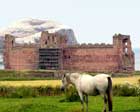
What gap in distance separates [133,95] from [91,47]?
78356 millimetres

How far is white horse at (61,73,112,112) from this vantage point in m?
25.5

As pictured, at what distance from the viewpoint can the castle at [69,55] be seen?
118188 mm

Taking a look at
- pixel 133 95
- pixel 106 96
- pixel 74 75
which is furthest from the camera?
pixel 133 95

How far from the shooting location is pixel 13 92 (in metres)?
42.9

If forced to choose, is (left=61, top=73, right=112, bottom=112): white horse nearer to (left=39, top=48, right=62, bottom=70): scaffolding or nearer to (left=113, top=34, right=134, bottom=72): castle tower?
(left=113, top=34, right=134, bottom=72): castle tower

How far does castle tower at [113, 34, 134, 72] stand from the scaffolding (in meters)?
12.2

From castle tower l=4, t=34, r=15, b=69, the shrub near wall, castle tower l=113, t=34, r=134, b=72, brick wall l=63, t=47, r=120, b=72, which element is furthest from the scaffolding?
the shrub near wall

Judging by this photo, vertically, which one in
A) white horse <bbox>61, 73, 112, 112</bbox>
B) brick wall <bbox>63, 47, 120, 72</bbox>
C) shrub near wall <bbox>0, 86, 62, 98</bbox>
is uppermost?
brick wall <bbox>63, 47, 120, 72</bbox>

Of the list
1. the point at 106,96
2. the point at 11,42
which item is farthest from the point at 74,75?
the point at 11,42

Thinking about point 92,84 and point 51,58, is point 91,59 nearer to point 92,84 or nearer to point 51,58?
point 51,58

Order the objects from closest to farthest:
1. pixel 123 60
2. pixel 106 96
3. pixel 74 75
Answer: pixel 106 96 < pixel 74 75 < pixel 123 60

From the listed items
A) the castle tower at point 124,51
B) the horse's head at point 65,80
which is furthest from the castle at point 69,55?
the horse's head at point 65,80

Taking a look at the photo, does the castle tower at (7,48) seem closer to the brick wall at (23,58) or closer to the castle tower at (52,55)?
the brick wall at (23,58)

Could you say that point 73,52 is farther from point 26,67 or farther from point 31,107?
point 31,107
